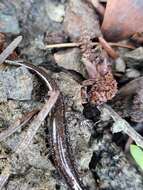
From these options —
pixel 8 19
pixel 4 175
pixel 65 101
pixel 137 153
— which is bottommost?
pixel 4 175

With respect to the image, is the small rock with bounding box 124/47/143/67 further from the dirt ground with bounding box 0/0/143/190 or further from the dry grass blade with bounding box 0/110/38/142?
the dry grass blade with bounding box 0/110/38/142

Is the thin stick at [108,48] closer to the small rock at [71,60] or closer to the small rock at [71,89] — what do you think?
the small rock at [71,60]

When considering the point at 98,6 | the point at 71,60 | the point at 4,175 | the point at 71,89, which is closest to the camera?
the point at 4,175

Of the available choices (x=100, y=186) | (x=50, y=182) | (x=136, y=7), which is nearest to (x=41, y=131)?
(x=50, y=182)

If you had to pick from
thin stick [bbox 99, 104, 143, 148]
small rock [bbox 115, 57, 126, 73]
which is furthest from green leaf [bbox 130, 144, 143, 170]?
small rock [bbox 115, 57, 126, 73]

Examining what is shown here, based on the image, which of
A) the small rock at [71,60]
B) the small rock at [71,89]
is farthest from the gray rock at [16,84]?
the small rock at [71,60]

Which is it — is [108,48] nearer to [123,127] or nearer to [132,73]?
[132,73]

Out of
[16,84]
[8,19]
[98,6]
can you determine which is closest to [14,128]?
[16,84]
